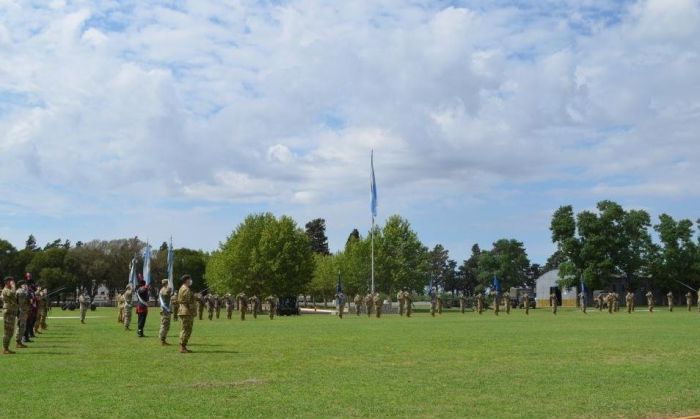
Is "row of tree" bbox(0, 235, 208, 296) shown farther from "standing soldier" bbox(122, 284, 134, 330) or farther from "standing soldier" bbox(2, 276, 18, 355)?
"standing soldier" bbox(2, 276, 18, 355)

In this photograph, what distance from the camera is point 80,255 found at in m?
128

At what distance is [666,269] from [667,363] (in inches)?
3534

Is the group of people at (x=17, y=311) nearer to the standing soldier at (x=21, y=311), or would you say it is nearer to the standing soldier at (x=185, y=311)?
the standing soldier at (x=21, y=311)

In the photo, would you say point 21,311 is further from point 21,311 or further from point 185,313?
point 185,313

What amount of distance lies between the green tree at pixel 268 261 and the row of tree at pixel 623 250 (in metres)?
35.4

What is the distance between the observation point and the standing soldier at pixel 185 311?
765 inches

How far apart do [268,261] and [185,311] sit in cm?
6087

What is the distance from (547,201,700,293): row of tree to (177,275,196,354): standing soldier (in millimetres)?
78957

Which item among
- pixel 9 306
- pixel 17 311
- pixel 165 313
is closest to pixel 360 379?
pixel 165 313

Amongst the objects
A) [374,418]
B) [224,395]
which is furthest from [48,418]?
[374,418]

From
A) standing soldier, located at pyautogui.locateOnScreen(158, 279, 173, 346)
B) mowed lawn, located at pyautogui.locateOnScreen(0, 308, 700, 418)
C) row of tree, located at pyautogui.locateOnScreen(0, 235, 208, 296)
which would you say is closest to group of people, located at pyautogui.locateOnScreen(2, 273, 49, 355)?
mowed lawn, located at pyautogui.locateOnScreen(0, 308, 700, 418)

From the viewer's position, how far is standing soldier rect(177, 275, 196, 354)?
Result: 19.4m

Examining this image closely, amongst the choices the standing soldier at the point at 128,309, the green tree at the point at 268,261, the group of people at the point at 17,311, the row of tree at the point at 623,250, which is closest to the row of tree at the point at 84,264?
the green tree at the point at 268,261

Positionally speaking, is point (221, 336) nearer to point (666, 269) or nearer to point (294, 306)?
point (294, 306)
